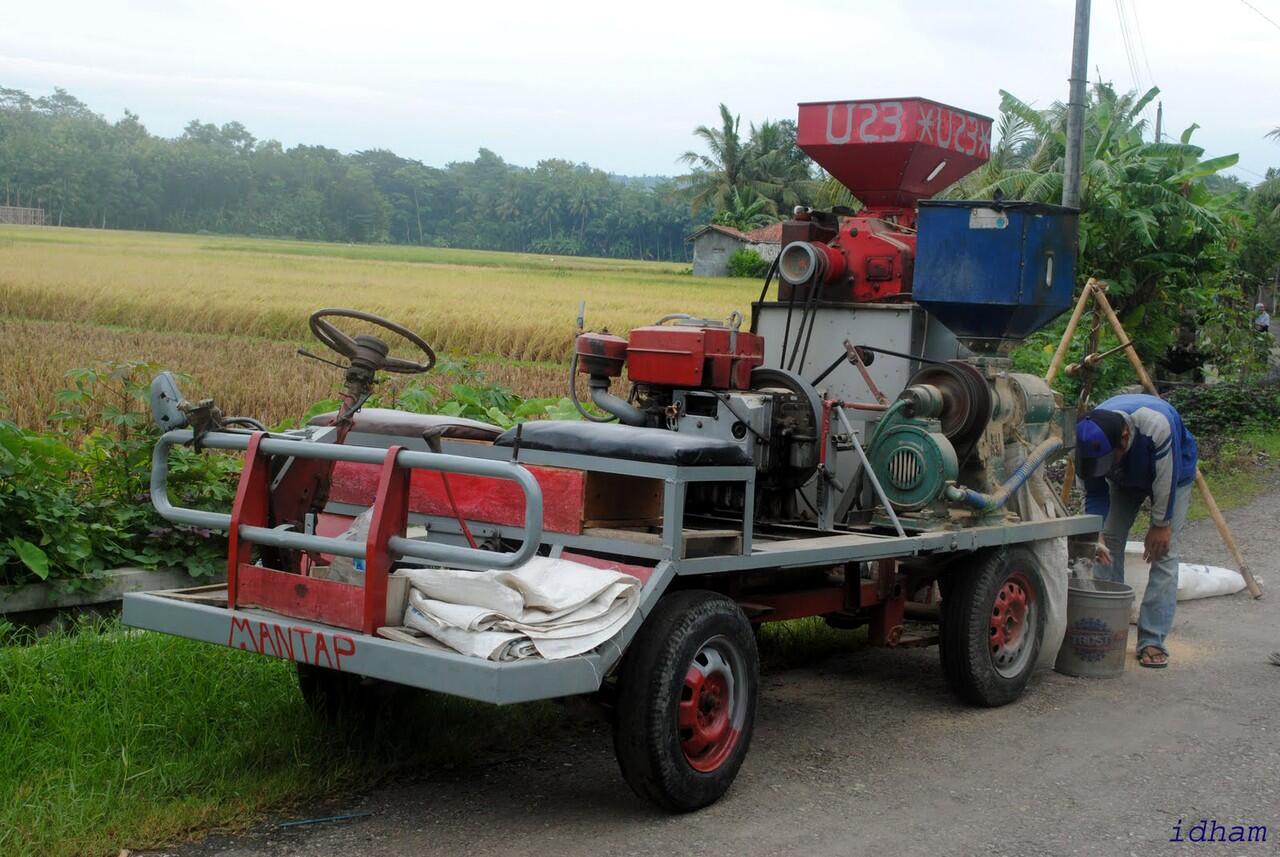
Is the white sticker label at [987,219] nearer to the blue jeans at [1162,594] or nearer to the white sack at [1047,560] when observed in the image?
the white sack at [1047,560]

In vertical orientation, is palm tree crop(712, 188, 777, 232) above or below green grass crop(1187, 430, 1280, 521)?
above

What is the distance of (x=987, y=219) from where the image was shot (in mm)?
7414

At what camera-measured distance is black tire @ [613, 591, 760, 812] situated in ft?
16.1

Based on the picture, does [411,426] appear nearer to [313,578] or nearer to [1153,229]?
[313,578]

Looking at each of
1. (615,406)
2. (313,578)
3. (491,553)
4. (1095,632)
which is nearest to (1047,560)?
(1095,632)

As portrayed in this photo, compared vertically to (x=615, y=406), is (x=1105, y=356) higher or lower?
higher

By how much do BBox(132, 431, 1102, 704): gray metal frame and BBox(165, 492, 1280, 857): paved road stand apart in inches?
26.9

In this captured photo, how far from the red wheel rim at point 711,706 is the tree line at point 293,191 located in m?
23.7

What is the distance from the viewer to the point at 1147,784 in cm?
587

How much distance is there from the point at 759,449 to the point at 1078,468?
2.49 metres

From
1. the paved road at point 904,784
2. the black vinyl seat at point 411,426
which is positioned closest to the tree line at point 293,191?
the black vinyl seat at point 411,426

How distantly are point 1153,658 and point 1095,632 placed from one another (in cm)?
60

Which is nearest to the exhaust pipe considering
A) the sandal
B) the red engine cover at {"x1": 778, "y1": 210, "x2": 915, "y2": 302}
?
the red engine cover at {"x1": 778, "y1": 210, "x2": 915, "y2": 302}

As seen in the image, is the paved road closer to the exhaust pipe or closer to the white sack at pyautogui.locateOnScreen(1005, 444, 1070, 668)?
the white sack at pyautogui.locateOnScreen(1005, 444, 1070, 668)
